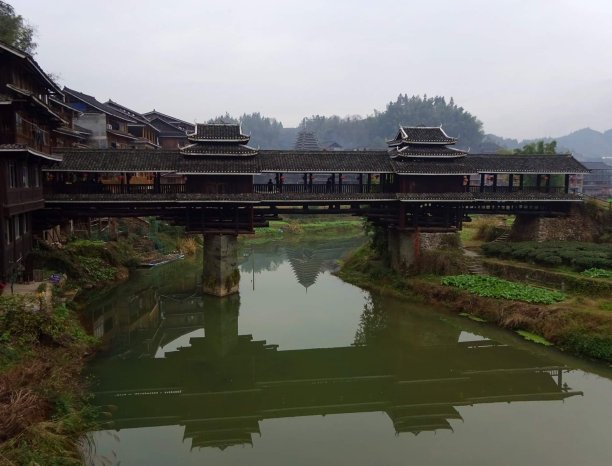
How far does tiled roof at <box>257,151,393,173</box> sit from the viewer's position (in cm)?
2570

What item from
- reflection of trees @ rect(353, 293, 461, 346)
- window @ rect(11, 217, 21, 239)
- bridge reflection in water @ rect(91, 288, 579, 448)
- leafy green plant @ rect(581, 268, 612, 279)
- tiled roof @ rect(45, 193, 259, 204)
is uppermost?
tiled roof @ rect(45, 193, 259, 204)

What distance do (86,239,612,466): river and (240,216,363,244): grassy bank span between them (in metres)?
28.1

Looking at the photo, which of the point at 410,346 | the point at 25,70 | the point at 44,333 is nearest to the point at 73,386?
the point at 44,333

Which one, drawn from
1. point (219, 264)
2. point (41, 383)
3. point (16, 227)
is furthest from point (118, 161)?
point (41, 383)

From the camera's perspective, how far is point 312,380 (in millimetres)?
17016

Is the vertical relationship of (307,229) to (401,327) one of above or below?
above

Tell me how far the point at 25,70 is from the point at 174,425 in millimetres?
17042

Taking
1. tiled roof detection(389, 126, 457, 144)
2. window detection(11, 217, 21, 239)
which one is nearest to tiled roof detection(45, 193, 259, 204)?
window detection(11, 217, 21, 239)

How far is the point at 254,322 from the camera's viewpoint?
75.5 feet

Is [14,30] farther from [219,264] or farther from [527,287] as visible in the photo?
[527,287]

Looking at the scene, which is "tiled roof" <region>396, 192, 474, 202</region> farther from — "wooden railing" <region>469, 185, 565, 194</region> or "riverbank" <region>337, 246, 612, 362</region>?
"riverbank" <region>337, 246, 612, 362</region>

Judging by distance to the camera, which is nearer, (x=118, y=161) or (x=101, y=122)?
(x=118, y=161)

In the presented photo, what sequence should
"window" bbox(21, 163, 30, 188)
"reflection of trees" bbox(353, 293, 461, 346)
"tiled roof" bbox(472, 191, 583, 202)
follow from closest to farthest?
"window" bbox(21, 163, 30, 188) → "reflection of trees" bbox(353, 293, 461, 346) → "tiled roof" bbox(472, 191, 583, 202)

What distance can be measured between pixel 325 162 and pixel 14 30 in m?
24.2
